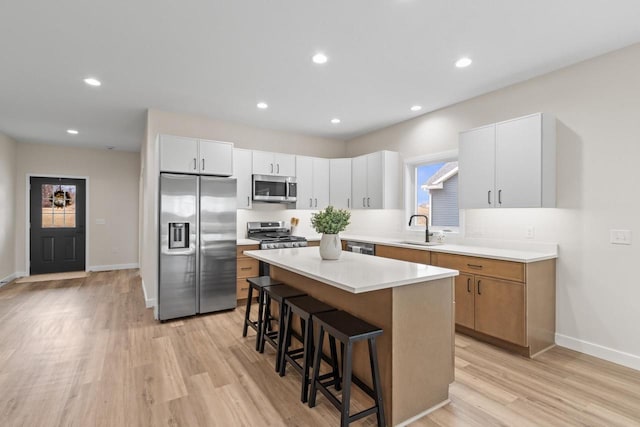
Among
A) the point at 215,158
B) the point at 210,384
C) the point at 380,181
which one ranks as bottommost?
the point at 210,384

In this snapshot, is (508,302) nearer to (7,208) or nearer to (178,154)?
(178,154)

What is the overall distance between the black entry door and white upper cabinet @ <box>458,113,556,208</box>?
7.59m

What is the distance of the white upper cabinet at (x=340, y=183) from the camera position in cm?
540

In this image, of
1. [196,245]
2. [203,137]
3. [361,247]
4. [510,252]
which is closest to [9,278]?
[196,245]

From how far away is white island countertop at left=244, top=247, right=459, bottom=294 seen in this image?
184 centimetres

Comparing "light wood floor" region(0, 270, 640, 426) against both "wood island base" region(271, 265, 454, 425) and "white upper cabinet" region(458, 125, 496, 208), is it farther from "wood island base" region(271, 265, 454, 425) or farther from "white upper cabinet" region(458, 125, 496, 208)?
"white upper cabinet" region(458, 125, 496, 208)

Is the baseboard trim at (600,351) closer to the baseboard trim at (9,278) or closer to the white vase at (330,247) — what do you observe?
the white vase at (330,247)

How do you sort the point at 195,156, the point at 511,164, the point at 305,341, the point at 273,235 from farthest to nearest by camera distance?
the point at 273,235 → the point at 195,156 → the point at 511,164 → the point at 305,341

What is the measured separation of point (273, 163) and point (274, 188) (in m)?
0.40

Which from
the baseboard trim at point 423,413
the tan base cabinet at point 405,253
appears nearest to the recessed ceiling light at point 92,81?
the tan base cabinet at point 405,253

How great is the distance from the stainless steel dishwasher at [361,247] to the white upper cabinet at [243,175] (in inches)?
64.2

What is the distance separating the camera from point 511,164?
3.17 m

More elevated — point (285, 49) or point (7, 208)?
point (285, 49)

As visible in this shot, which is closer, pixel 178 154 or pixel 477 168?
pixel 477 168
